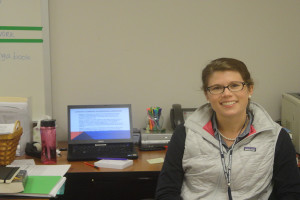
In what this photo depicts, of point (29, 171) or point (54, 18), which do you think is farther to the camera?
point (54, 18)

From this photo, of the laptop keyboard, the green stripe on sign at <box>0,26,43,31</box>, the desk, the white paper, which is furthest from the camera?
the desk

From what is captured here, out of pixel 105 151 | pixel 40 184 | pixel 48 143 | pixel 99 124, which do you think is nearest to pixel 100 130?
pixel 99 124

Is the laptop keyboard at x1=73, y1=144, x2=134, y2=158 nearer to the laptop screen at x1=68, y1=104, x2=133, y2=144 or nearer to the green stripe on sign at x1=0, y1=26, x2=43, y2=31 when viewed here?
the laptop screen at x1=68, y1=104, x2=133, y2=144

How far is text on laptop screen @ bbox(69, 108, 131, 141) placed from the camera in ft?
6.84

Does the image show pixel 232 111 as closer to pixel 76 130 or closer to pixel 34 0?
pixel 76 130

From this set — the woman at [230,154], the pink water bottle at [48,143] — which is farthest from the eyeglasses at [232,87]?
the pink water bottle at [48,143]

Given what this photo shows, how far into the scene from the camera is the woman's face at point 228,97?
4.76 ft

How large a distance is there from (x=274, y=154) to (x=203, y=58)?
1.16 meters

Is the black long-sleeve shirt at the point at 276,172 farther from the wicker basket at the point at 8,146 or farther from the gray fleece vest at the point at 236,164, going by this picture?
the wicker basket at the point at 8,146

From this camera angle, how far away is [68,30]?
2.35m

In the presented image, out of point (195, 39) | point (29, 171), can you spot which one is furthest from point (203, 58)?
point (29, 171)

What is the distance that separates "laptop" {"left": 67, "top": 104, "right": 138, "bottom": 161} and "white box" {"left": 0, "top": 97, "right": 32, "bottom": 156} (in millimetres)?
274

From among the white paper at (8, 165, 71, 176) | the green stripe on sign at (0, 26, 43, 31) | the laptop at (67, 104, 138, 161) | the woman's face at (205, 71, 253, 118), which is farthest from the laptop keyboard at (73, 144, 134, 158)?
the green stripe on sign at (0, 26, 43, 31)

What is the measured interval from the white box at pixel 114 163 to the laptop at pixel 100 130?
0.51ft
